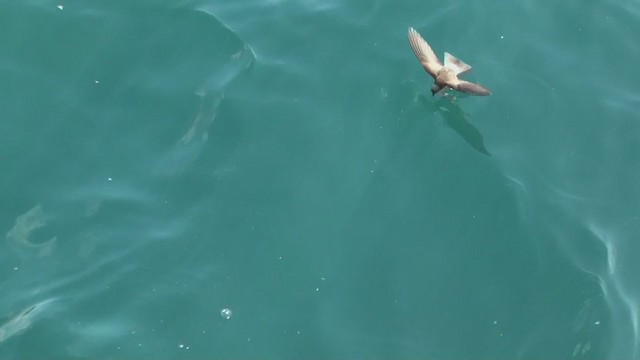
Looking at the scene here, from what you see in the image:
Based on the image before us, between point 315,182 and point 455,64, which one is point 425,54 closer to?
point 455,64

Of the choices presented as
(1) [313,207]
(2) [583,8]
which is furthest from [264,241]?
(2) [583,8]

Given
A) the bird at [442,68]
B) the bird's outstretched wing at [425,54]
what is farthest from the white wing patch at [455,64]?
the bird's outstretched wing at [425,54]

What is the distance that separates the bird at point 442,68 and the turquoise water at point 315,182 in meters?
0.25

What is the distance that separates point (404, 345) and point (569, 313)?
5.29 feet

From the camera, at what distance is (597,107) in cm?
1006

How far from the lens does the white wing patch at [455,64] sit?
9922 mm

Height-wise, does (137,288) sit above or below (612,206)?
below

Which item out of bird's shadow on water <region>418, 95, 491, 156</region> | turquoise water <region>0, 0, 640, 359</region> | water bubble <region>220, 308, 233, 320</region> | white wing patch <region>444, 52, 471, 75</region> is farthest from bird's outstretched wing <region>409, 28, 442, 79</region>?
water bubble <region>220, 308, 233, 320</region>

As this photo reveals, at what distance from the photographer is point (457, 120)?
390 inches

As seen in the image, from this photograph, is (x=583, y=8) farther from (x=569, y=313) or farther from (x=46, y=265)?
(x=46, y=265)

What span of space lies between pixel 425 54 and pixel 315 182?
77.4 inches

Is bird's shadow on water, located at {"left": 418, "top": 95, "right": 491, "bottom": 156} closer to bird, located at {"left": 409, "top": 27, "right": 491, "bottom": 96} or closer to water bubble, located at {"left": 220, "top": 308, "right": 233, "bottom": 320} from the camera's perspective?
bird, located at {"left": 409, "top": 27, "right": 491, "bottom": 96}

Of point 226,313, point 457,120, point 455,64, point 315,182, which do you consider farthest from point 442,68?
point 226,313

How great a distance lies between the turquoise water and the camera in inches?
331
